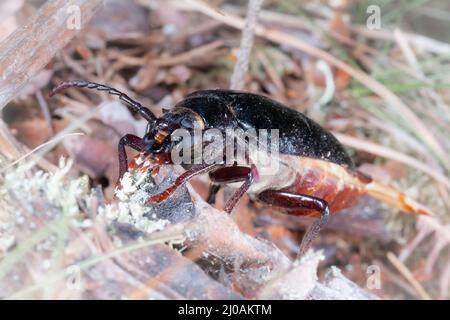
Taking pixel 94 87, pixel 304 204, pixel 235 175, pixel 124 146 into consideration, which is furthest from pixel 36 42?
pixel 304 204

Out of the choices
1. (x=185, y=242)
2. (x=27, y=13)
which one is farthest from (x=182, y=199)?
(x=27, y=13)

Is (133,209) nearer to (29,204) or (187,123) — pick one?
(29,204)

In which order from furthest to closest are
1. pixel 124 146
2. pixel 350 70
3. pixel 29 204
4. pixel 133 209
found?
pixel 350 70 → pixel 124 146 → pixel 133 209 → pixel 29 204

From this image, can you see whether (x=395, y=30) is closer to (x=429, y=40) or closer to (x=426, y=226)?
(x=429, y=40)

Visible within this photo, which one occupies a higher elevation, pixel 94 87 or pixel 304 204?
pixel 94 87

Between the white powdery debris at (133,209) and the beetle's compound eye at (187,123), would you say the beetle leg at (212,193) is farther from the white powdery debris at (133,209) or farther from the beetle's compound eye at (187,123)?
the white powdery debris at (133,209)
